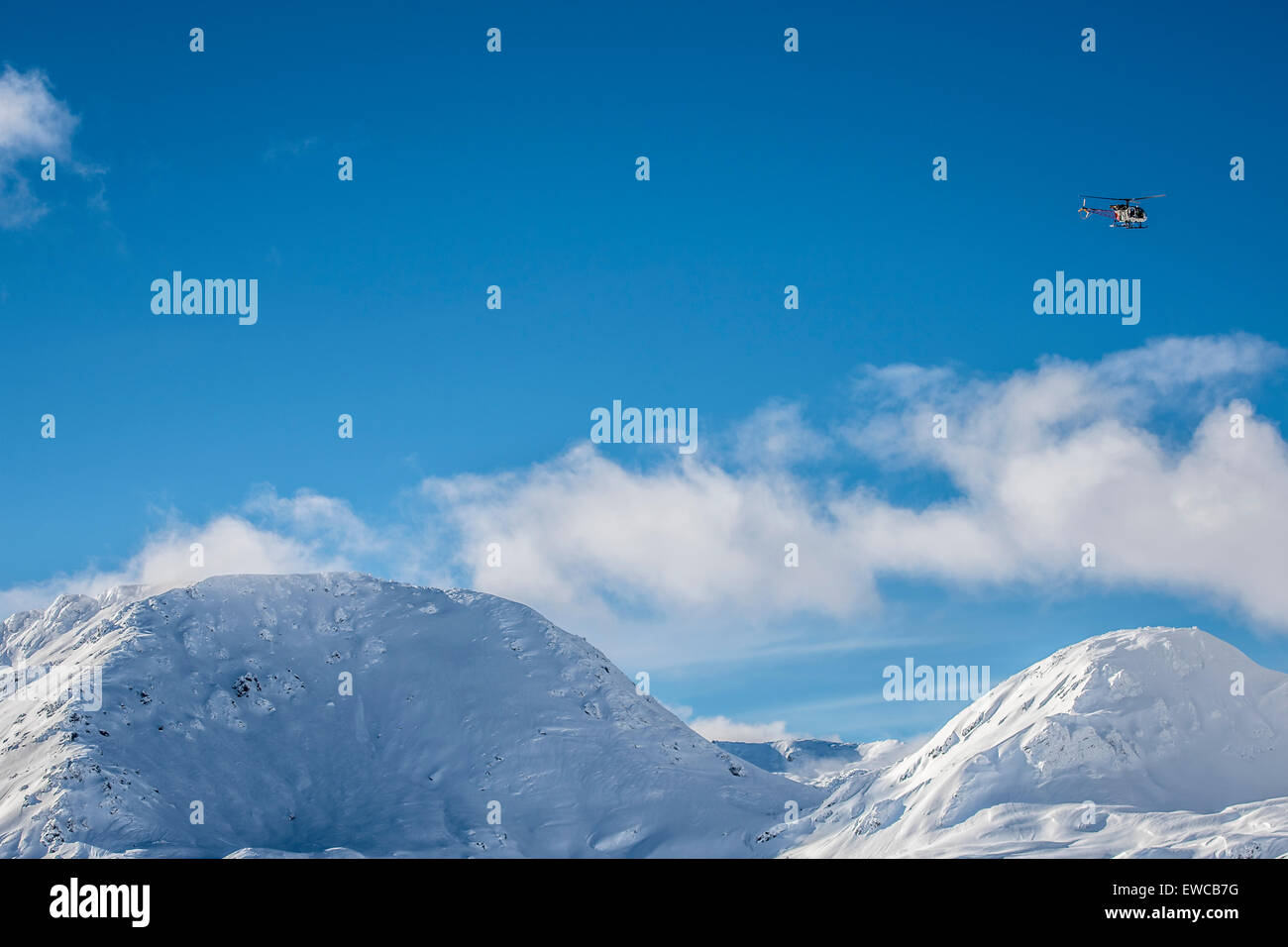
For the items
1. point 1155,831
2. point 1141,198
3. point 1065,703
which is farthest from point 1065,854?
point 1141,198

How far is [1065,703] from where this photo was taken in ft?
645

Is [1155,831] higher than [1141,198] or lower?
lower

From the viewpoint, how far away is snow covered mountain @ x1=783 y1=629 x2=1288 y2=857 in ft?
547

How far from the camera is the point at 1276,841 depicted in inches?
5679

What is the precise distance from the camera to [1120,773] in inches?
7170

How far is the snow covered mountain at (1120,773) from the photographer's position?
547 feet
